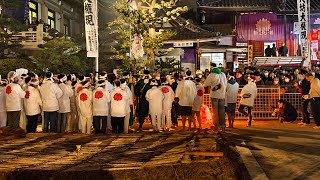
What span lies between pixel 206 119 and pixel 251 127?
1857 millimetres

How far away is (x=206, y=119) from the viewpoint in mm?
16562

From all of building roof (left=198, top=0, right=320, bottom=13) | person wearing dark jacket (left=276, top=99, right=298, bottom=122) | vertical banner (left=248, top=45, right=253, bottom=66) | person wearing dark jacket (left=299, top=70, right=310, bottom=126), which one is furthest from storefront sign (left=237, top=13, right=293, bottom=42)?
person wearing dark jacket (left=299, top=70, right=310, bottom=126)

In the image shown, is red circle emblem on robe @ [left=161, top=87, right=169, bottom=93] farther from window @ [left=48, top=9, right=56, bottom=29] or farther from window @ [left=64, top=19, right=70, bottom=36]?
window @ [left=64, top=19, right=70, bottom=36]

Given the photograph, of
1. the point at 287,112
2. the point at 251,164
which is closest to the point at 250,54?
the point at 287,112

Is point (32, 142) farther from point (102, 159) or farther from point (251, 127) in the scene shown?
point (251, 127)

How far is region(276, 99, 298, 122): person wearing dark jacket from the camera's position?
661 inches

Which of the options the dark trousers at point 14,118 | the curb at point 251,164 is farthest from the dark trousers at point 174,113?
the dark trousers at point 14,118

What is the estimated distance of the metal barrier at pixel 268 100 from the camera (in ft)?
57.7

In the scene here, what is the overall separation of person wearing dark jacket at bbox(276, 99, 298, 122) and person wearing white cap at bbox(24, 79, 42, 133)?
8.94m

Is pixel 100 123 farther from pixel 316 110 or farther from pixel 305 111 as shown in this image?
pixel 305 111

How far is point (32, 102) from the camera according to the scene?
13430 mm

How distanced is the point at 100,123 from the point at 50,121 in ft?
5.36

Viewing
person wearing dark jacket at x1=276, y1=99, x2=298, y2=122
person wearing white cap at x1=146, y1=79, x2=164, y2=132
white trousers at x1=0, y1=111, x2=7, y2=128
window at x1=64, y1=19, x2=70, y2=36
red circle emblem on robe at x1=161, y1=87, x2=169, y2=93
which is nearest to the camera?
white trousers at x1=0, y1=111, x2=7, y2=128

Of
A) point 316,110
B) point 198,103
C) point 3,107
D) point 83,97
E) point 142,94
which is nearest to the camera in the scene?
point 83,97
